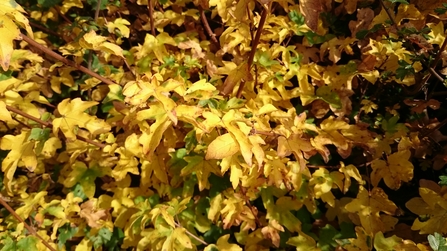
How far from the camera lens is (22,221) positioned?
167cm

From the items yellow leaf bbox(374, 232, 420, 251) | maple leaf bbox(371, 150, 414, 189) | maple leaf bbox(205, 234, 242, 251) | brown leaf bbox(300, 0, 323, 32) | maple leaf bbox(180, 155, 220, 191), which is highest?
brown leaf bbox(300, 0, 323, 32)

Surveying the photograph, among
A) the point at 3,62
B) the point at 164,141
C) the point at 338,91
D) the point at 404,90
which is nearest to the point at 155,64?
the point at 164,141

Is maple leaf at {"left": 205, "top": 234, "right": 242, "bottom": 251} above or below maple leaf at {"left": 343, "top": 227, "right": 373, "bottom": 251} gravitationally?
below

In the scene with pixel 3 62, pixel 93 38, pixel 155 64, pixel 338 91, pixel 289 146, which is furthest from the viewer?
pixel 155 64

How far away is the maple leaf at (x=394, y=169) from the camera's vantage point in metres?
1.54

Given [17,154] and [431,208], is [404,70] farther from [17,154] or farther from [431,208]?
[17,154]

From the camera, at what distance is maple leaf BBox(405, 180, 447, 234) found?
1.41m

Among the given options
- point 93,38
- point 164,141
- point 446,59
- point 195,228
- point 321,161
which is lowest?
point 195,228

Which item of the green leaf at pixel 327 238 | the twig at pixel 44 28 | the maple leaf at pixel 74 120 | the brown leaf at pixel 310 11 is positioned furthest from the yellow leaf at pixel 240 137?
the twig at pixel 44 28

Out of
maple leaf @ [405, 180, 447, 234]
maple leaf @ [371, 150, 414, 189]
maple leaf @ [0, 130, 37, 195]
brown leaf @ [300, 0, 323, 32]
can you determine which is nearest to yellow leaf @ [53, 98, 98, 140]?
maple leaf @ [0, 130, 37, 195]

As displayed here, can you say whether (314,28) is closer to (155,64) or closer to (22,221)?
(155,64)

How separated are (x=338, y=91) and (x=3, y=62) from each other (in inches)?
45.4

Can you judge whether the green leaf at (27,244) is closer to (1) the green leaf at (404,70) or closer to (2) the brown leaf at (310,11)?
(2) the brown leaf at (310,11)

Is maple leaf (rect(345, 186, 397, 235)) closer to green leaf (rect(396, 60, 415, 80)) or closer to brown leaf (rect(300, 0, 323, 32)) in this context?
green leaf (rect(396, 60, 415, 80))
